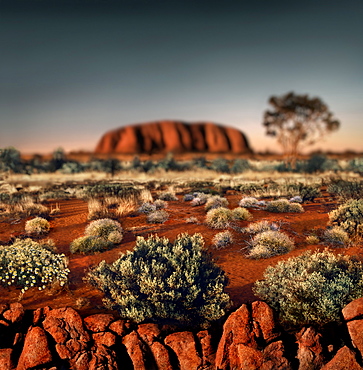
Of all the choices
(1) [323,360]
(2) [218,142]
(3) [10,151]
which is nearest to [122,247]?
(1) [323,360]

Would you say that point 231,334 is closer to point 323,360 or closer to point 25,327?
point 323,360

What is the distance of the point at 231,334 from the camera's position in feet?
15.3

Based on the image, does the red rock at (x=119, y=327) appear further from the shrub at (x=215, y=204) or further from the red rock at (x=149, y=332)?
the shrub at (x=215, y=204)

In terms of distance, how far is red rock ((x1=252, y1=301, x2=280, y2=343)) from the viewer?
4.68 m

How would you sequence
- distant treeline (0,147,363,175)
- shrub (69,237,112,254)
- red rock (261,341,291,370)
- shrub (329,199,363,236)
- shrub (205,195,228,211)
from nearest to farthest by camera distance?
red rock (261,341,291,370) → shrub (69,237,112,254) → shrub (329,199,363,236) → shrub (205,195,228,211) → distant treeline (0,147,363,175)

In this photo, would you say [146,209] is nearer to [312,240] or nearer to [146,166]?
[312,240]

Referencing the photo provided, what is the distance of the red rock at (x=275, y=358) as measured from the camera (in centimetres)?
428

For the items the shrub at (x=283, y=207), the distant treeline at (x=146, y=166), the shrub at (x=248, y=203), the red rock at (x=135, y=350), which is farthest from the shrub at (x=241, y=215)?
the distant treeline at (x=146, y=166)

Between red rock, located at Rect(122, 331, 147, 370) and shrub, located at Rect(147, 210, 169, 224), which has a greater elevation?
shrub, located at Rect(147, 210, 169, 224)

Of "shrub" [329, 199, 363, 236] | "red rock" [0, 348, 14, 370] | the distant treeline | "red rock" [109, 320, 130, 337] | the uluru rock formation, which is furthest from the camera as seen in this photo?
the uluru rock formation

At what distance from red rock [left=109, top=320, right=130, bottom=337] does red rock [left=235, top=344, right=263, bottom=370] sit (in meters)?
1.55

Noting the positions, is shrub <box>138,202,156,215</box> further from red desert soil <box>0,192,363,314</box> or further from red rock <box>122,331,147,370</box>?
red rock <box>122,331,147,370</box>

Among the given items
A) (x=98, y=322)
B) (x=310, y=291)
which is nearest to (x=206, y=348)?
(x=98, y=322)

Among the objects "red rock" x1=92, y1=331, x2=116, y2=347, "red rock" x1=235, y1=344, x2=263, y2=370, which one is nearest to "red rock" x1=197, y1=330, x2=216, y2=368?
"red rock" x1=235, y1=344, x2=263, y2=370
